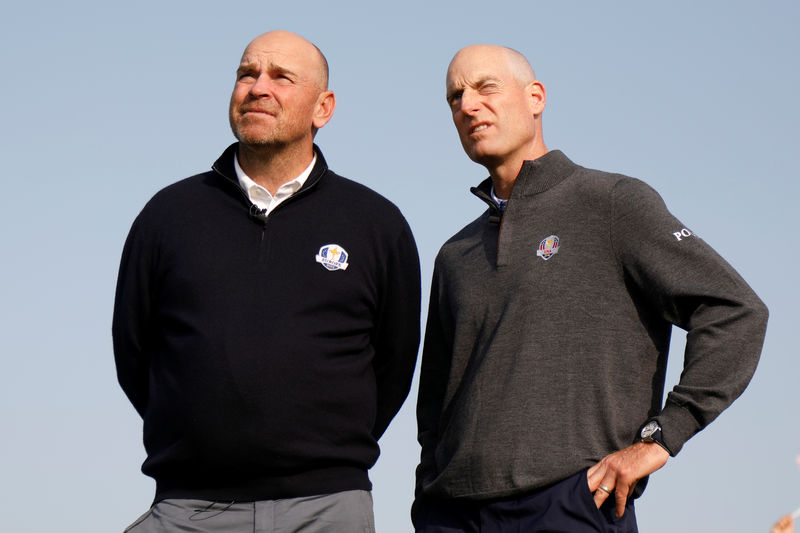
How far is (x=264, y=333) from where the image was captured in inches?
195

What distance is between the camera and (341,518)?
16.3 feet

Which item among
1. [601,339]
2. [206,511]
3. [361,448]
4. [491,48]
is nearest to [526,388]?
[601,339]

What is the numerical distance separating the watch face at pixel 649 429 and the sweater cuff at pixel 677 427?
0.07 ft

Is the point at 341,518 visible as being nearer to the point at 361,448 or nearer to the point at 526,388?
the point at 361,448

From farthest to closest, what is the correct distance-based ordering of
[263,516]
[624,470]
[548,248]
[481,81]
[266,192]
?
[481,81], [266,192], [548,248], [263,516], [624,470]

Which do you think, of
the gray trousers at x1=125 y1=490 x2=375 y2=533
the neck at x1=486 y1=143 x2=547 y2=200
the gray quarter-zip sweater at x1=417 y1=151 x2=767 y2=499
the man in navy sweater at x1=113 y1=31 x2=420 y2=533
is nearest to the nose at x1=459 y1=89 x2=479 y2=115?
the neck at x1=486 y1=143 x2=547 y2=200

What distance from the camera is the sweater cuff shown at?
15.0 feet

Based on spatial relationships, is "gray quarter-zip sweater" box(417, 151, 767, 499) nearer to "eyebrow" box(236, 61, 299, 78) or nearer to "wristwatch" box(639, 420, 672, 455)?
"wristwatch" box(639, 420, 672, 455)

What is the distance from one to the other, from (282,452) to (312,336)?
1.75ft

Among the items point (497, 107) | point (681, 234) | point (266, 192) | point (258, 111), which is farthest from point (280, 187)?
point (681, 234)

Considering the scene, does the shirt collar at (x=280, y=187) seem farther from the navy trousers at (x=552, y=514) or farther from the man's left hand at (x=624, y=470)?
the man's left hand at (x=624, y=470)

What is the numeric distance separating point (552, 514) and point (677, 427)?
628mm

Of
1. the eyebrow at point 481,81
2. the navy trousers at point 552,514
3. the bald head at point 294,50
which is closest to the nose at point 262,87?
the bald head at point 294,50

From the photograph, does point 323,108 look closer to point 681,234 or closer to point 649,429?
point 681,234
